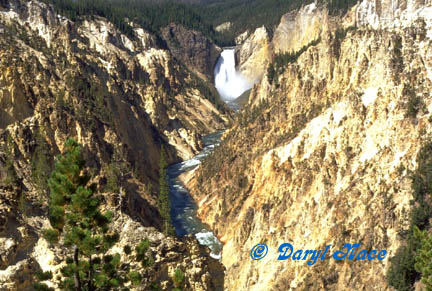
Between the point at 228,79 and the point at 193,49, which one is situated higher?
the point at 193,49

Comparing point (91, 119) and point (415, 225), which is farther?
point (91, 119)

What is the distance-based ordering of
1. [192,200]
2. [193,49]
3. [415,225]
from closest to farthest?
[415,225], [192,200], [193,49]

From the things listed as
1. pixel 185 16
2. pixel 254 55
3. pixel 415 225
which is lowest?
pixel 415 225

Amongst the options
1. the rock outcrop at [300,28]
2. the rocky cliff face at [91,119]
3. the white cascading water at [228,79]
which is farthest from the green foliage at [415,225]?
the white cascading water at [228,79]

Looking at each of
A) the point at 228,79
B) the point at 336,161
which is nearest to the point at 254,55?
the point at 228,79

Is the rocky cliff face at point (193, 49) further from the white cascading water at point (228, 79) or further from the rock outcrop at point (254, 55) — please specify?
the rock outcrop at point (254, 55)

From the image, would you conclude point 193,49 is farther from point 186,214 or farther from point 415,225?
point 415,225
